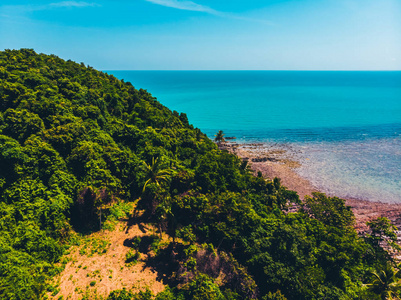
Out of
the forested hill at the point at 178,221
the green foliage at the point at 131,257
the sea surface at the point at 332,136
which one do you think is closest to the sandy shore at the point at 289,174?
the sea surface at the point at 332,136

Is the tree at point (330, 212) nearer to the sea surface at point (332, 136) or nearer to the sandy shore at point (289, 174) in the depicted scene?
the sandy shore at point (289, 174)

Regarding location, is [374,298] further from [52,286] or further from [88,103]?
→ [88,103]

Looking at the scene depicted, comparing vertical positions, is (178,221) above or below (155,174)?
below

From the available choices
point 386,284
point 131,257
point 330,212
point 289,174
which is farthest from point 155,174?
point 289,174

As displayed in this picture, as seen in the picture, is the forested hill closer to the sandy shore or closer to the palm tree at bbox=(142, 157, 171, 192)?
the palm tree at bbox=(142, 157, 171, 192)

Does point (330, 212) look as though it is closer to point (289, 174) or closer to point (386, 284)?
point (386, 284)
